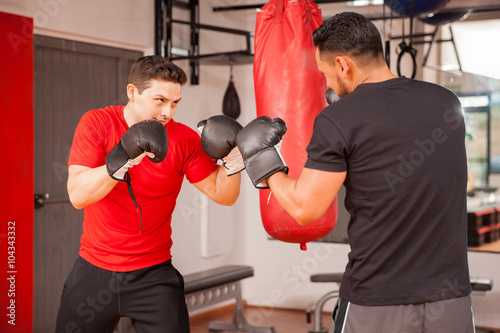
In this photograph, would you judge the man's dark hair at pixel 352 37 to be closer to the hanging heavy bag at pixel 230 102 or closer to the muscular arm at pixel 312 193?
the muscular arm at pixel 312 193

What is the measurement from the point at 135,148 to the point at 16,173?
1788 mm

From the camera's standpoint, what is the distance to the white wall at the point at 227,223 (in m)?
4.34

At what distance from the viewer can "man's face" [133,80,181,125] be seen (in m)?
2.06

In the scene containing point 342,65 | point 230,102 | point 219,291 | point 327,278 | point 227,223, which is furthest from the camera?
point 227,223

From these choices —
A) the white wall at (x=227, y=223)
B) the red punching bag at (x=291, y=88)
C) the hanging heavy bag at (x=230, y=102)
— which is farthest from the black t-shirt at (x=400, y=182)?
the hanging heavy bag at (x=230, y=102)

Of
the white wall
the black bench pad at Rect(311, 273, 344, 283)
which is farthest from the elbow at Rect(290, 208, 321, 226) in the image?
the white wall

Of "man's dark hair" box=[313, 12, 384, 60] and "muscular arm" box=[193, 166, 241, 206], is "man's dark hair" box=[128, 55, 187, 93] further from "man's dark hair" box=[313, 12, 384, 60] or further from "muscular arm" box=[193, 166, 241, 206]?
"man's dark hair" box=[313, 12, 384, 60]

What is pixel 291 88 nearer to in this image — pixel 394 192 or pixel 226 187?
pixel 226 187

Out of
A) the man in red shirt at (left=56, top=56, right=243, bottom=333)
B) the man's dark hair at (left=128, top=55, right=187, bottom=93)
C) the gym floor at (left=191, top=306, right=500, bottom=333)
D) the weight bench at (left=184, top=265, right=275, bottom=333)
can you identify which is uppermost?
the man's dark hair at (left=128, top=55, right=187, bottom=93)

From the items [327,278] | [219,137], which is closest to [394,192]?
[219,137]

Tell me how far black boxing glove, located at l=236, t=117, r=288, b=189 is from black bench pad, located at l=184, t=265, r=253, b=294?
2319 millimetres

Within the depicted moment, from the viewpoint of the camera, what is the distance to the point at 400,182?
1555 mm

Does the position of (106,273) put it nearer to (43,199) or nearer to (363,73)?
(363,73)

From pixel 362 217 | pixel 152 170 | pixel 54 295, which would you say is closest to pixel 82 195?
pixel 152 170
